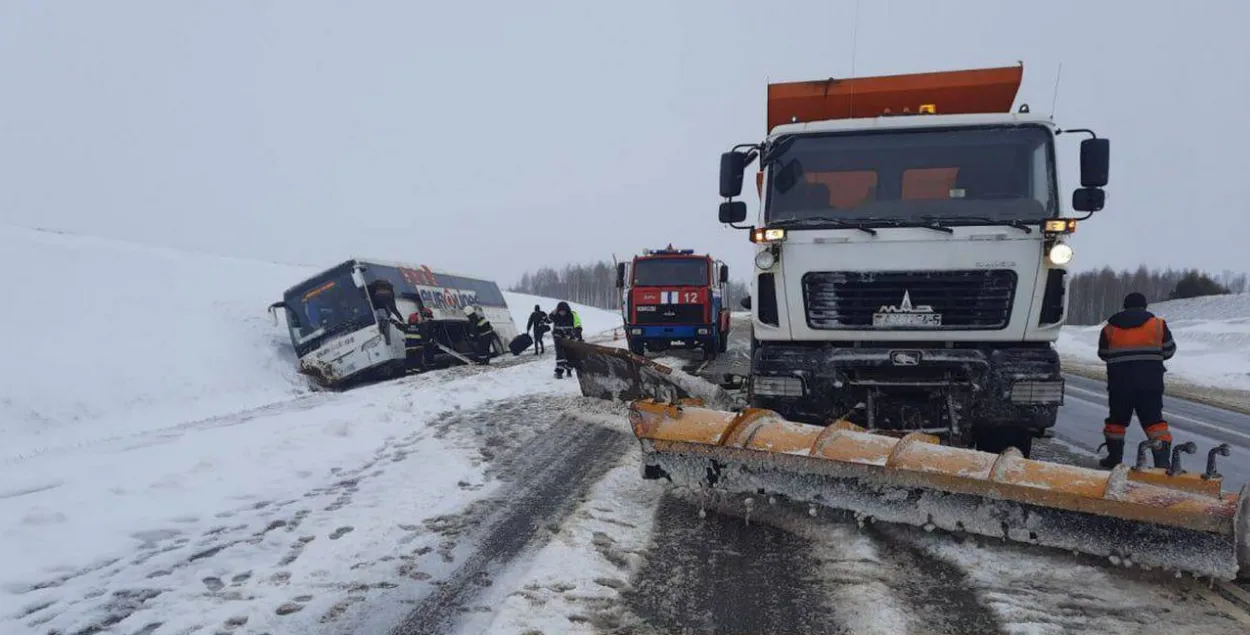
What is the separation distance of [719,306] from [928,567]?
1319 cm

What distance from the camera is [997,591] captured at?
123 inches

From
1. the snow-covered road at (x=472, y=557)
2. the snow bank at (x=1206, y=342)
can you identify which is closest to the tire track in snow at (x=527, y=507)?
the snow-covered road at (x=472, y=557)

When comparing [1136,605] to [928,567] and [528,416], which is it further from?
[528,416]

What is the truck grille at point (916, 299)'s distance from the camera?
15.5 ft

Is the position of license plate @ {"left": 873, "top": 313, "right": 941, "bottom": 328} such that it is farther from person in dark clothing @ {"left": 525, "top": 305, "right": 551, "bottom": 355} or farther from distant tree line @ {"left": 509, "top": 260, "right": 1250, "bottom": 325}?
distant tree line @ {"left": 509, "top": 260, "right": 1250, "bottom": 325}

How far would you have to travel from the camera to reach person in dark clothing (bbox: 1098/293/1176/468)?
5.39m

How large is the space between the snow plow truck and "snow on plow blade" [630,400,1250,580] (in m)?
0.01

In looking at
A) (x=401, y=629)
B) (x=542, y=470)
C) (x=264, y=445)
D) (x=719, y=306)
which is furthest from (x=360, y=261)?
(x=401, y=629)

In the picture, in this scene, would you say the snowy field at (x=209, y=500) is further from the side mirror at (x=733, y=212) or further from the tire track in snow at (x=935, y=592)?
the side mirror at (x=733, y=212)

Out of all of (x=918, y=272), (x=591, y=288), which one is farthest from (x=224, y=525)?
(x=591, y=288)

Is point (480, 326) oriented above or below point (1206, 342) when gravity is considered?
above

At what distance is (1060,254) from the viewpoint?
15.0 feet

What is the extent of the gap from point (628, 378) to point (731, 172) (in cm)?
295

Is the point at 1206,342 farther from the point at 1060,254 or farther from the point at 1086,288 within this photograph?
the point at 1086,288
